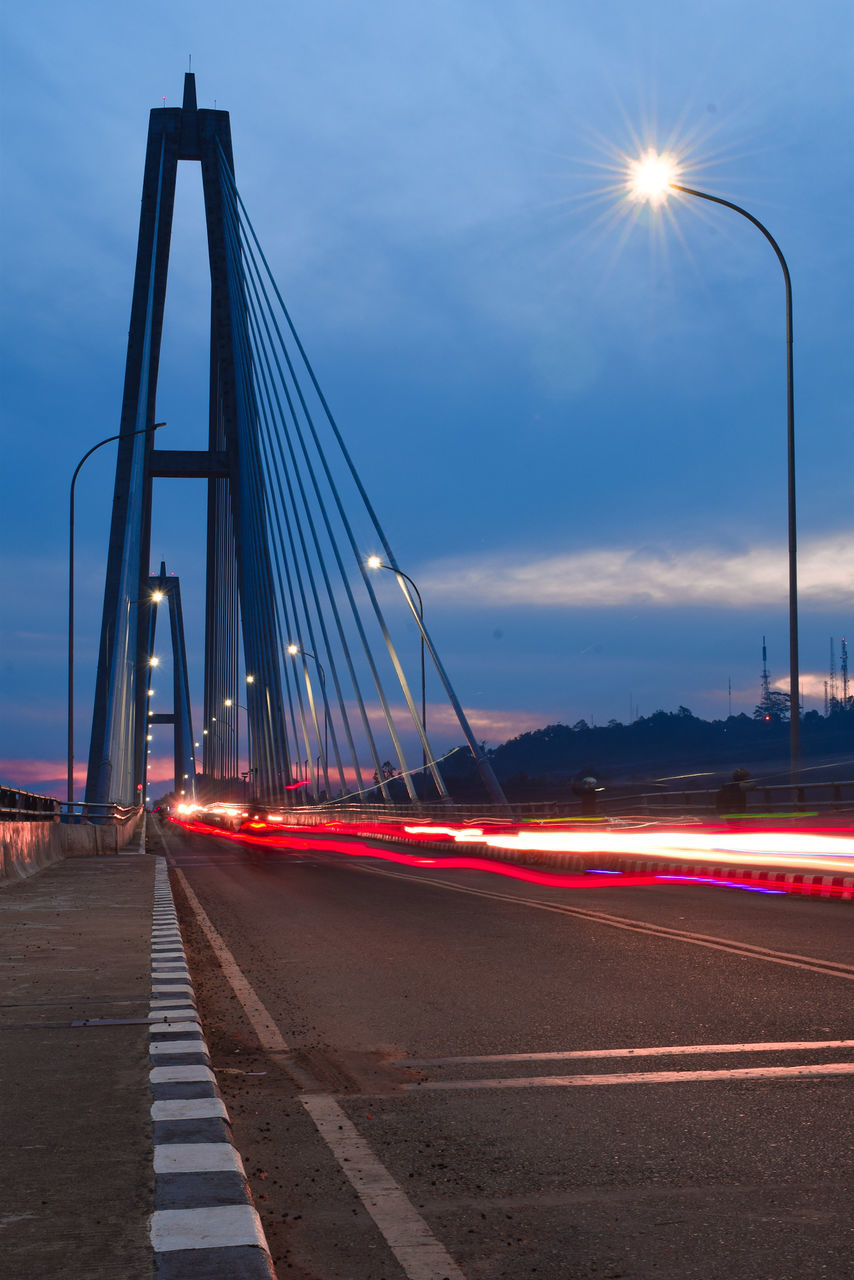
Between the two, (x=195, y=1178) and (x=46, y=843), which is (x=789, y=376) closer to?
(x=46, y=843)

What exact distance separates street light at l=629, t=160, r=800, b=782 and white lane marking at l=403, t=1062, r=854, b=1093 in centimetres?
1643

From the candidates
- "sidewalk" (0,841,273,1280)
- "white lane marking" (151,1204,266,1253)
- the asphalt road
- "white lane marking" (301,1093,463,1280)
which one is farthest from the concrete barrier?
"white lane marking" (151,1204,266,1253)

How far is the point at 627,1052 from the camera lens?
6863 millimetres

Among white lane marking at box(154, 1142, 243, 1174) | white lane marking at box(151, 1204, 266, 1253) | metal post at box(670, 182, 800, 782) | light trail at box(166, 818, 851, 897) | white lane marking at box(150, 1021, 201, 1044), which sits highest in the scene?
metal post at box(670, 182, 800, 782)

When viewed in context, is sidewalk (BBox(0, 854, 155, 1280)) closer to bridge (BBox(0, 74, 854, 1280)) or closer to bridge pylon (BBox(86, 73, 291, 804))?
bridge (BBox(0, 74, 854, 1280))

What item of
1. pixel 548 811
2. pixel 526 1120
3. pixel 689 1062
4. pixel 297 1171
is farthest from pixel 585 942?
pixel 548 811

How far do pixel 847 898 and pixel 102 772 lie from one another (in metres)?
32.5

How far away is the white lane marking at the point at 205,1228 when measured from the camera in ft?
11.8

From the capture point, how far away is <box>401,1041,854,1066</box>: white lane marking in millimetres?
6789

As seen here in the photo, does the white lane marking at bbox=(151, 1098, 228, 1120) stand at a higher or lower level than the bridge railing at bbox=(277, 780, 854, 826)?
higher

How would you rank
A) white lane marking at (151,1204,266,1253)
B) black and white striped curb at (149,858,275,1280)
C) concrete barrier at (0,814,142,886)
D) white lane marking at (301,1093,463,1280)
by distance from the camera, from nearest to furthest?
1. black and white striped curb at (149,858,275,1280)
2. white lane marking at (151,1204,266,1253)
3. white lane marking at (301,1093,463,1280)
4. concrete barrier at (0,814,142,886)

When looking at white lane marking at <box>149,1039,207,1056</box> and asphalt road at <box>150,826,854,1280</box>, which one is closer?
asphalt road at <box>150,826,854,1280</box>

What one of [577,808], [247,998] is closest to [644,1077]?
[247,998]

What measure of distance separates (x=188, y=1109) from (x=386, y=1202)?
1.01 meters
